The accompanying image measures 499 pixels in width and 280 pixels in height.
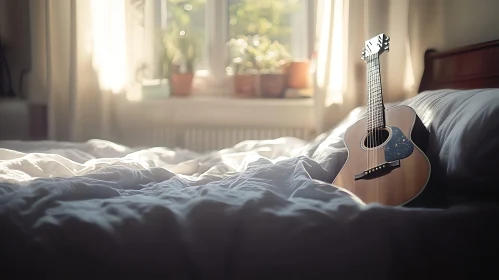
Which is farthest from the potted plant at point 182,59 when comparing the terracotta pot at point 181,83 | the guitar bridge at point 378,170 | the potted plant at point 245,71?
the guitar bridge at point 378,170

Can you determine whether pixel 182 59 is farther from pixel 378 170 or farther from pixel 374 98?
pixel 378 170

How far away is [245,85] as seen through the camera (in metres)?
2.42

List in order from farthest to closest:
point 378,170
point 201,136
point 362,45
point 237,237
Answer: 1. point 201,136
2. point 362,45
3. point 378,170
4. point 237,237

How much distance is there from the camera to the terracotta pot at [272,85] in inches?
92.4

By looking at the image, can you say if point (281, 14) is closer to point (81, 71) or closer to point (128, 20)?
point (128, 20)

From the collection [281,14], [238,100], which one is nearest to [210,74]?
[238,100]

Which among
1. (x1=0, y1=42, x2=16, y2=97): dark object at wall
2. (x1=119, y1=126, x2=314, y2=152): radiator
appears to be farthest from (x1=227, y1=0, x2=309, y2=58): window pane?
(x1=0, y1=42, x2=16, y2=97): dark object at wall

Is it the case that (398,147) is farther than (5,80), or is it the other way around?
(5,80)

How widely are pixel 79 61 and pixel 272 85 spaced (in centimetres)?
95

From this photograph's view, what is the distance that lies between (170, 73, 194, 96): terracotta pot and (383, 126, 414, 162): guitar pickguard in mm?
1515

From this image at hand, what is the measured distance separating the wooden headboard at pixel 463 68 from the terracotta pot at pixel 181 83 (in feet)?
3.78

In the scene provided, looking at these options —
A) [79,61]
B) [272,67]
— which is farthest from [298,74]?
[79,61]

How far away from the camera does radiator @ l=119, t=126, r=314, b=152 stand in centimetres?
225

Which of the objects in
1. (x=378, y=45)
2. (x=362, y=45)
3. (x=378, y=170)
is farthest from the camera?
(x=362, y=45)
